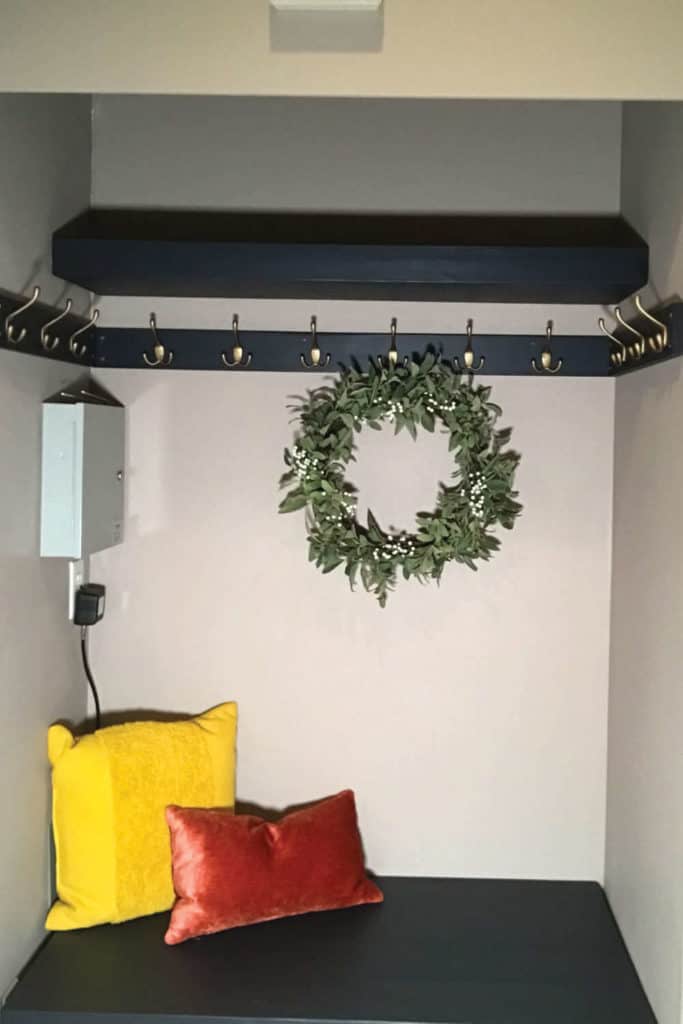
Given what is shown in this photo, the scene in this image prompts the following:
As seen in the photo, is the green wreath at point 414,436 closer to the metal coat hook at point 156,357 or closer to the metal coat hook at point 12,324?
the metal coat hook at point 156,357

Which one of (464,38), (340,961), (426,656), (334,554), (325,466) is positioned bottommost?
(340,961)

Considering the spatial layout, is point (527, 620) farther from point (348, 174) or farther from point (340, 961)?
point (348, 174)

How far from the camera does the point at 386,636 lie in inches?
105

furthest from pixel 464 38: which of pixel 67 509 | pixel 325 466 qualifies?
pixel 67 509

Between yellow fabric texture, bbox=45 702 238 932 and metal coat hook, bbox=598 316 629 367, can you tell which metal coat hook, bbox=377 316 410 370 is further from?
yellow fabric texture, bbox=45 702 238 932

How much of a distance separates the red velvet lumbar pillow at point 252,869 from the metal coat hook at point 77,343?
1.01 m

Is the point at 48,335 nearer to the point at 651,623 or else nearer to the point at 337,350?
the point at 337,350

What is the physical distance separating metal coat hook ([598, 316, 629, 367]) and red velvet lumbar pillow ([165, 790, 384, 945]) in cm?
119

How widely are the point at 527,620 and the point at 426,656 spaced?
25cm

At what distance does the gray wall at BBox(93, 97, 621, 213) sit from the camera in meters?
2.55

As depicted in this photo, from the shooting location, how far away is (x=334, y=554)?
2508 millimetres

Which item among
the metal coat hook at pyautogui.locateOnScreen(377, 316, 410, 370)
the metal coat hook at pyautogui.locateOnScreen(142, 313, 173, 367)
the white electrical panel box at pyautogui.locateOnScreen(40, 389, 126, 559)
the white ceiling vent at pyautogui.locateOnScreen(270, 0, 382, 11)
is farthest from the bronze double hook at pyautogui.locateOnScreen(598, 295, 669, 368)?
the white electrical panel box at pyautogui.locateOnScreen(40, 389, 126, 559)

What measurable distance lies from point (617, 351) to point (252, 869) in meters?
1.37

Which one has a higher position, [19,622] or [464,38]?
[464,38]
